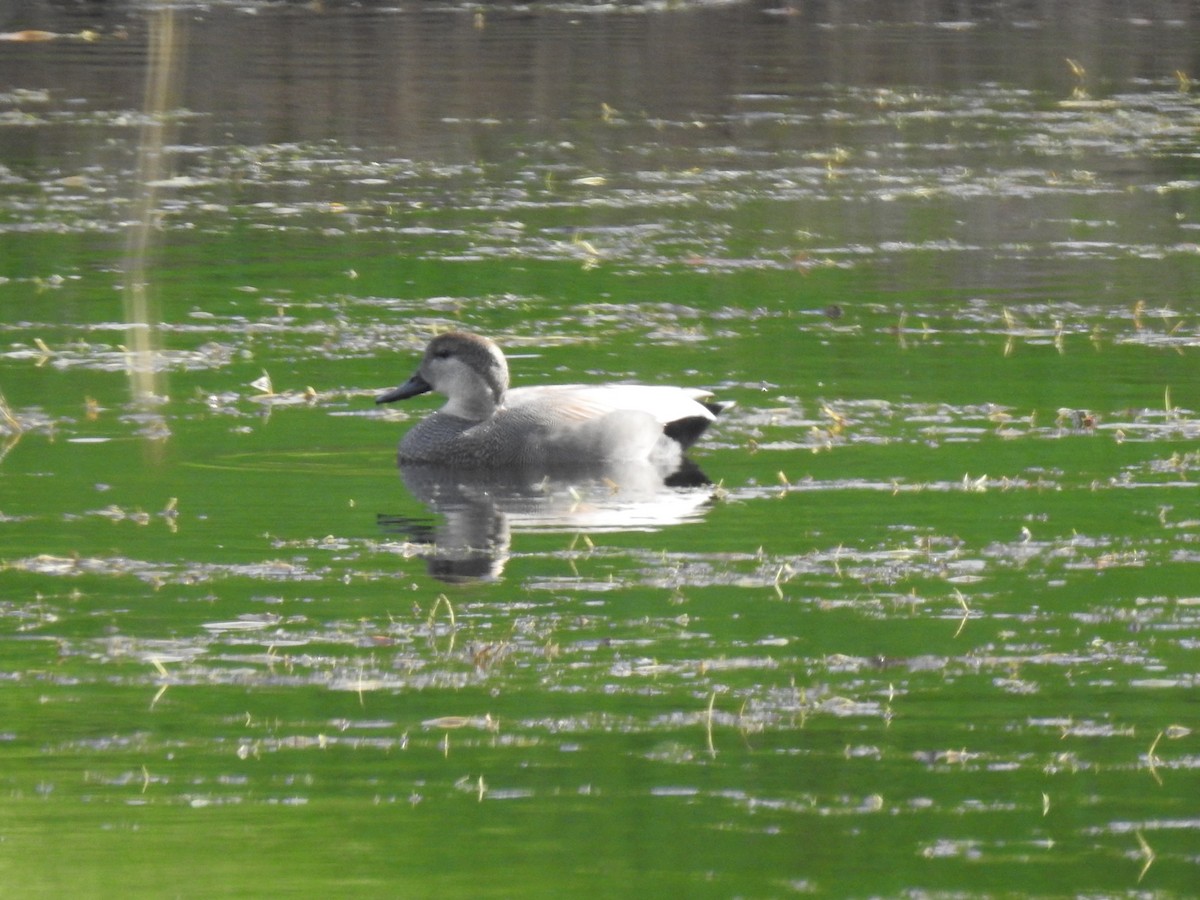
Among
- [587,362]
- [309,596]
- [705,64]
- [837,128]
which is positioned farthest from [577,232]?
[705,64]

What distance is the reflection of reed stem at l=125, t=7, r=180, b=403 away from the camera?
227 inches

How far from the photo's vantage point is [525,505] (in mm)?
10773

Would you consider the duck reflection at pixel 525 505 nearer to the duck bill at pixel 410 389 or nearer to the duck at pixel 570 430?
the duck at pixel 570 430

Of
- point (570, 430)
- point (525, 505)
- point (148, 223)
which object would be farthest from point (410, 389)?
point (148, 223)

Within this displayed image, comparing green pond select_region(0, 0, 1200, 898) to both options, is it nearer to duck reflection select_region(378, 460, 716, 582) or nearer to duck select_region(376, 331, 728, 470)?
duck reflection select_region(378, 460, 716, 582)

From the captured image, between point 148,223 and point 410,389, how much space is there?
17.1 ft

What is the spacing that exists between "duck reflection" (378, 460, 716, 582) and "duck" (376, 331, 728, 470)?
0.06 metres

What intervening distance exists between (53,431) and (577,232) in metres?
6.31

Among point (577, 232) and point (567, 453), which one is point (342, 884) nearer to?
point (567, 453)

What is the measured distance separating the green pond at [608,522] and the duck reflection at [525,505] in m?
0.04

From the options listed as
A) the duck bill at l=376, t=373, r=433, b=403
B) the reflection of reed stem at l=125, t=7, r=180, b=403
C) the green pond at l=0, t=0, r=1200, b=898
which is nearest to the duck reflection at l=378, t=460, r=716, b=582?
the green pond at l=0, t=0, r=1200, b=898

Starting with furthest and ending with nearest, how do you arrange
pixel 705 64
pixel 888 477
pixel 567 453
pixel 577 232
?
pixel 705 64
pixel 577 232
pixel 567 453
pixel 888 477

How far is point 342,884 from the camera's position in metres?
5.98

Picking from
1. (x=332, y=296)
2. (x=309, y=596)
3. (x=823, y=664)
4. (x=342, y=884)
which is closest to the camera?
(x=342, y=884)
